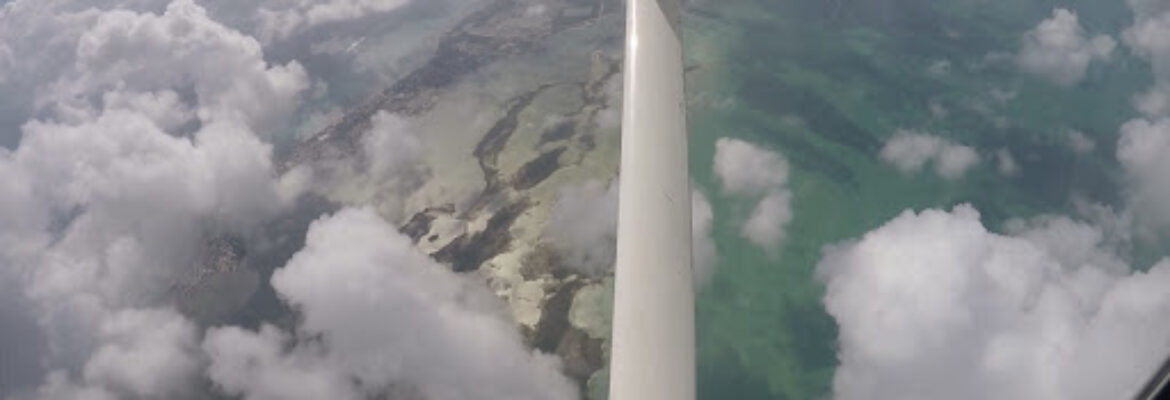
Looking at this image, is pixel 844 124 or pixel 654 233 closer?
pixel 654 233

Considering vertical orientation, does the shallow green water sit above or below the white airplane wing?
above

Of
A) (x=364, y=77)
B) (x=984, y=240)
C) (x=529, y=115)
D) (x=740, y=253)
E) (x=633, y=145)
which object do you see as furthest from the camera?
(x=364, y=77)

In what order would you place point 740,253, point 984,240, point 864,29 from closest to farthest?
point 984,240
point 740,253
point 864,29

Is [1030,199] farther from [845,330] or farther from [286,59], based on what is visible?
[286,59]

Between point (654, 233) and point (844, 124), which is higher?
point (844, 124)

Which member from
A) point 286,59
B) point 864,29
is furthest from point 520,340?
point 286,59

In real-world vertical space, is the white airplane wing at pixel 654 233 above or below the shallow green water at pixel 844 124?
below

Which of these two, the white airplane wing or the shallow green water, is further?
the shallow green water

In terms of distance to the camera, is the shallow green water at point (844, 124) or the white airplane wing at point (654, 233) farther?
the shallow green water at point (844, 124)
